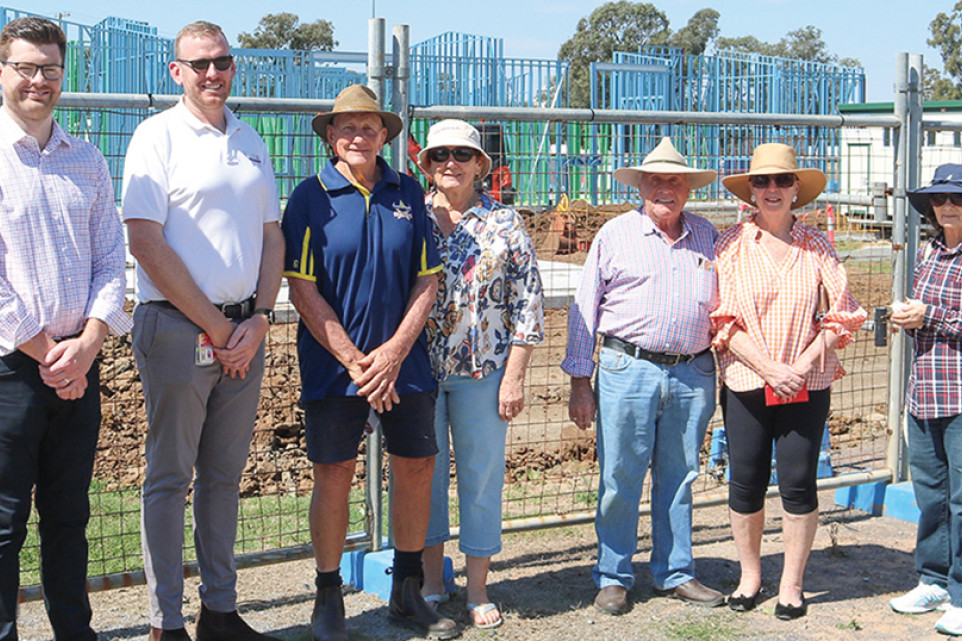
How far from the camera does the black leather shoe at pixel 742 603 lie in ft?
16.4

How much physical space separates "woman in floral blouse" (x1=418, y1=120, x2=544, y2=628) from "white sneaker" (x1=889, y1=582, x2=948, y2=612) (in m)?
1.95

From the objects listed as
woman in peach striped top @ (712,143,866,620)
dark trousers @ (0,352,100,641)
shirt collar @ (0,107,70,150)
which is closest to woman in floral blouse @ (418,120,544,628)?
woman in peach striped top @ (712,143,866,620)

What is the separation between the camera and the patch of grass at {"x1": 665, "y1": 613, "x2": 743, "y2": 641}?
470 centimetres

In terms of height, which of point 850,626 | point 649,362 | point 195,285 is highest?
point 195,285

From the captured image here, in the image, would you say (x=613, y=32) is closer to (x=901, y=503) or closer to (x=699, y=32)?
(x=699, y=32)

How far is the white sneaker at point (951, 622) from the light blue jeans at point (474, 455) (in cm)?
204

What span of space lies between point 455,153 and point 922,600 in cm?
307

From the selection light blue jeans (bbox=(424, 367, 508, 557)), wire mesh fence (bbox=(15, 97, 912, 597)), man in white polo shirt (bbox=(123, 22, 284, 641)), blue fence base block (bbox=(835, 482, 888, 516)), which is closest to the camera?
man in white polo shirt (bbox=(123, 22, 284, 641))

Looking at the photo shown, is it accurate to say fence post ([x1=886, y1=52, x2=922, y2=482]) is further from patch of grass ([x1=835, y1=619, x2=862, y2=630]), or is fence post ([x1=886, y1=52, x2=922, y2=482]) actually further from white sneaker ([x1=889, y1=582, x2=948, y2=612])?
patch of grass ([x1=835, y1=619, x2=862, y2=630])

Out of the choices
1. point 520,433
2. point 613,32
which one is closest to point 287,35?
point 613,32

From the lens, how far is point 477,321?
462 centimetres

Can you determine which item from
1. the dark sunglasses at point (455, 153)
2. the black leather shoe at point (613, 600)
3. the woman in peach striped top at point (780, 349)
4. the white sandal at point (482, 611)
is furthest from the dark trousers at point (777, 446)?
the dark sunglasses at point (455, 153)

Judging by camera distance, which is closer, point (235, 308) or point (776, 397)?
point (235, 308)

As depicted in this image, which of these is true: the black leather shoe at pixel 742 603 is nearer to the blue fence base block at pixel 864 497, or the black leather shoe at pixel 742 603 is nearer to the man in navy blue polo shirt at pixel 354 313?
the man in navy blue polo shirt at pixel 354 313
